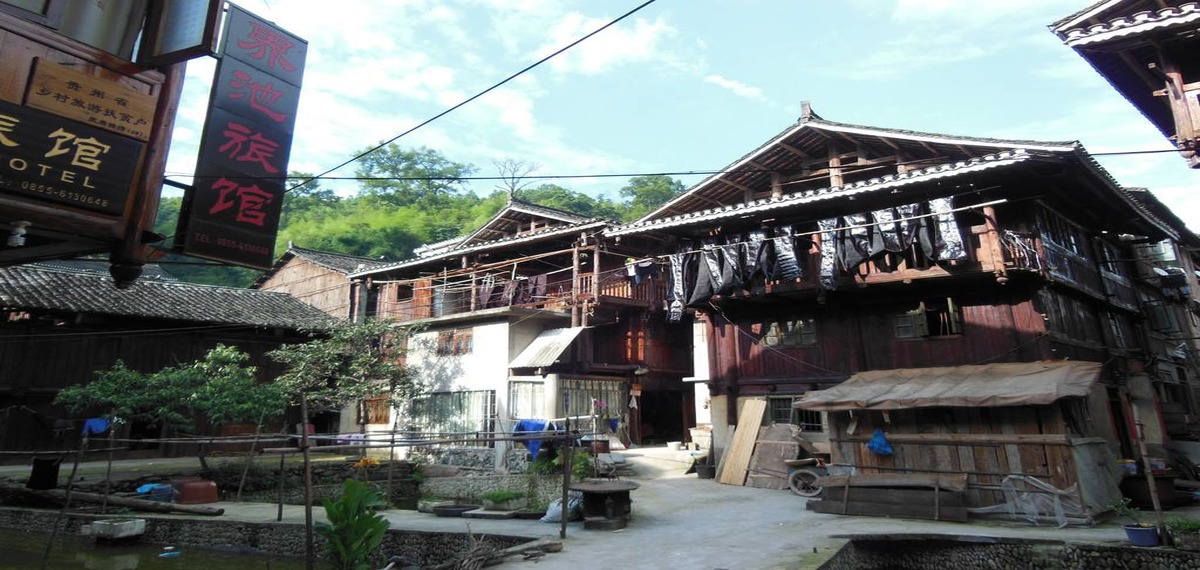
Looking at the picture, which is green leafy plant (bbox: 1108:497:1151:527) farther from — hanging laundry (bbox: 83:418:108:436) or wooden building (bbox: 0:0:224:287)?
hanging laundry (bbox: 83:418:108:436)

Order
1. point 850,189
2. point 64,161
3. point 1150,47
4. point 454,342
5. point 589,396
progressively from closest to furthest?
point 64,161
point 1150,47
point 850,189
point 589,396
point 454,342

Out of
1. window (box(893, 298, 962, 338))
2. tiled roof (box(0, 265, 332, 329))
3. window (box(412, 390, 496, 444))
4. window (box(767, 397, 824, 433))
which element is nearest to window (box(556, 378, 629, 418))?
window (box(412, 390, 496, 444))

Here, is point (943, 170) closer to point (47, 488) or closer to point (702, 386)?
point (702, 386)

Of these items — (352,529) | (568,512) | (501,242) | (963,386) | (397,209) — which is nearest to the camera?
(352,529)

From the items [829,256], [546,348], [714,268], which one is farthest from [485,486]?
[829,256]

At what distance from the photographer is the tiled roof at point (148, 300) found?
19422mm

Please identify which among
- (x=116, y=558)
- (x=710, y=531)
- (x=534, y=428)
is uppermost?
(x=534, y=428)

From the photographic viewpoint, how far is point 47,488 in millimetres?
14633

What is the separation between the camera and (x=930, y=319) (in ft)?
50.9

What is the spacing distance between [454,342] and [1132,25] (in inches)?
830

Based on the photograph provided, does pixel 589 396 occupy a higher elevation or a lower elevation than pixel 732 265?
lower

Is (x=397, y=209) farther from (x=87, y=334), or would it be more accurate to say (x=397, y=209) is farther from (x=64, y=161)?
(x=64, y=161)

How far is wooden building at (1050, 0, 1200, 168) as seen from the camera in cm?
988

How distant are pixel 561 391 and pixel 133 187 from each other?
1584cm
